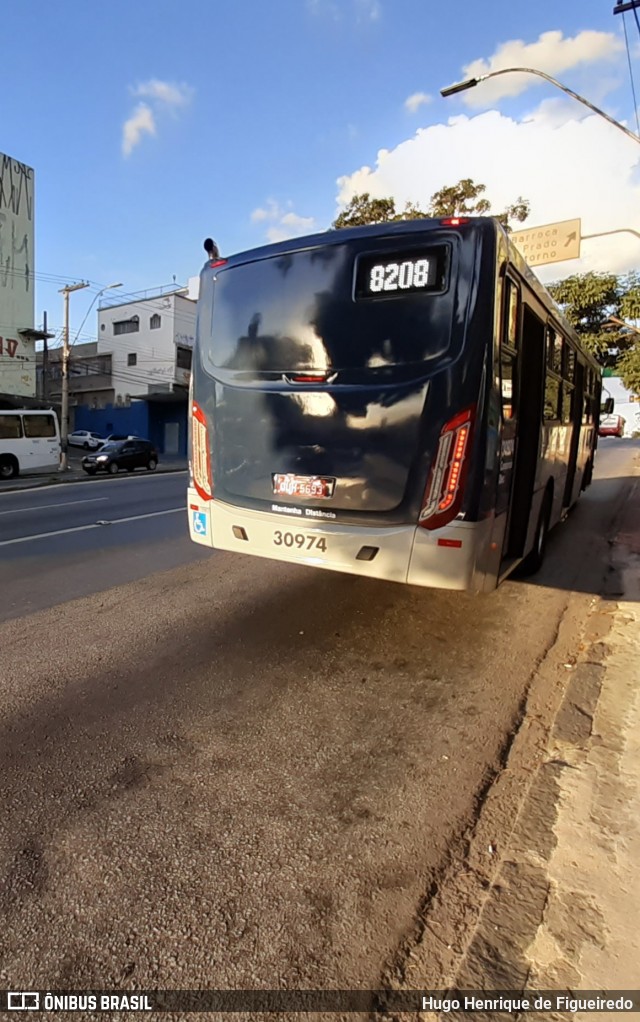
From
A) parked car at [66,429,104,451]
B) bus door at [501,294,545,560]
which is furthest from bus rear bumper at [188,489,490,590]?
parked car at [66,429,104,451]

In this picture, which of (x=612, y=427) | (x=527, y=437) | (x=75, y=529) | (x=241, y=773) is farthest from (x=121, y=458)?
(x=612, y=427)

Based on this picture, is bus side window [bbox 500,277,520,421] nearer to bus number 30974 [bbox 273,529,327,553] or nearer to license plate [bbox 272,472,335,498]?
license plate [bbox 272,472,335,498]

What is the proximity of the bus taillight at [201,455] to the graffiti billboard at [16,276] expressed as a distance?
34330 millimetres

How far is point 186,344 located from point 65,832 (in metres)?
42.1

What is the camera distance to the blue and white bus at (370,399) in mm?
3656

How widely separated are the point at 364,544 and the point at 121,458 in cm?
2373

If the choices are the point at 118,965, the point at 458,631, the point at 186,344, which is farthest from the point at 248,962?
the point at 186,344

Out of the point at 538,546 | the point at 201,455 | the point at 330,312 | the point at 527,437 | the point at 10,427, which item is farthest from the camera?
the point at 10,427

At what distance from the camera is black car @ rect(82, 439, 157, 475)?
24984mm

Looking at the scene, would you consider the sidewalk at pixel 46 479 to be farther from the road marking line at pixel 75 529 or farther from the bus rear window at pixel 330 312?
the bus rear window at pixel 330 312

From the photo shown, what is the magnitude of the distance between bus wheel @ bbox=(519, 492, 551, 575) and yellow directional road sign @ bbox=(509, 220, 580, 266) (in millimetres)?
9242

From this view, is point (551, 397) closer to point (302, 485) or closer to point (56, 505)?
point (302, 485)

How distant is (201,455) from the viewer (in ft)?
15.7

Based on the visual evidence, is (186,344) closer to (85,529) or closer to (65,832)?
(85,529)
